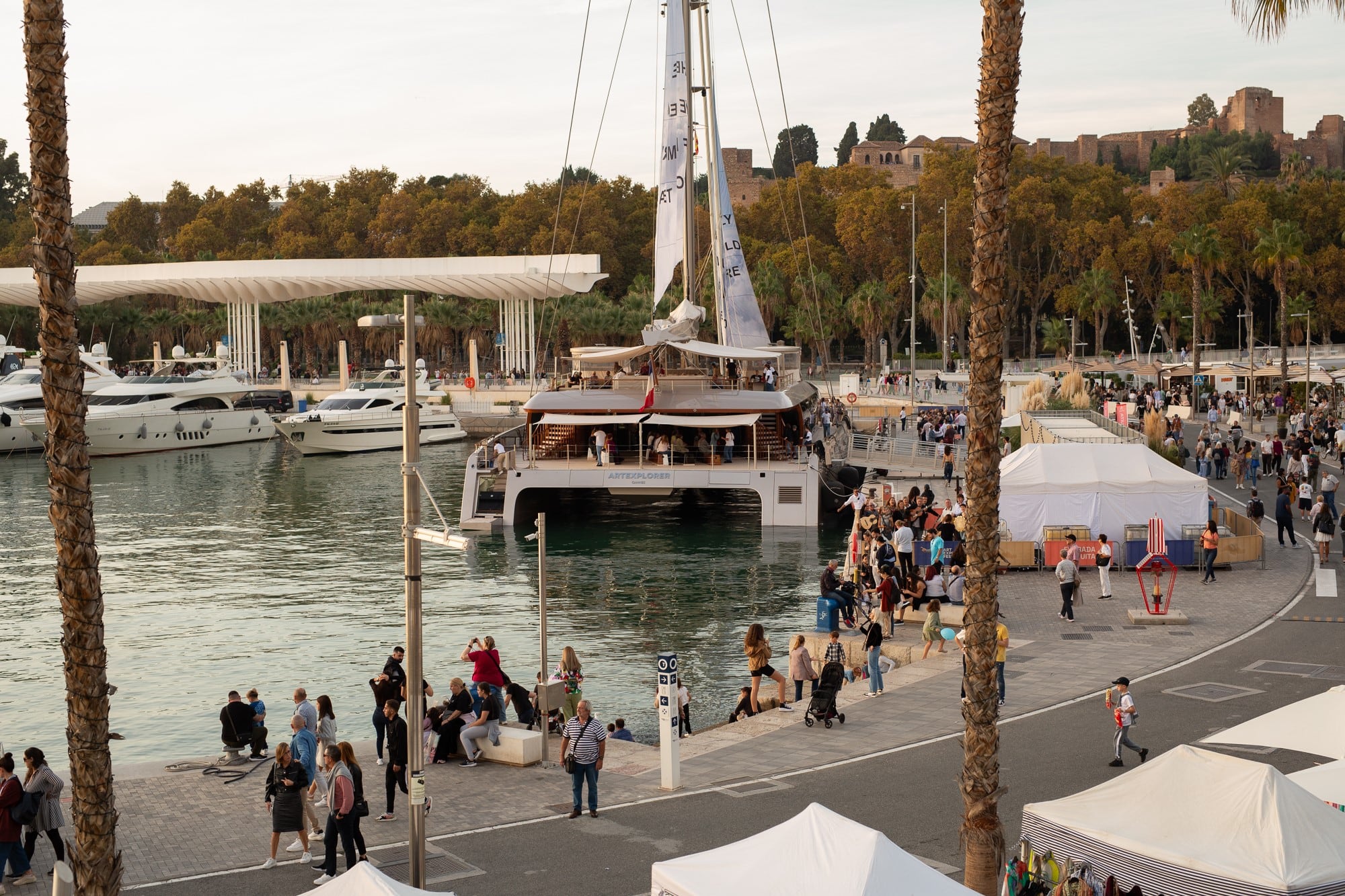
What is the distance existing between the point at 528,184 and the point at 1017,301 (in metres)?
43.0

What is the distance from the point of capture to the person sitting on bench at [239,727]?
16.7 m

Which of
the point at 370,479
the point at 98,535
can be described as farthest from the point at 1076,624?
the point at 370,479

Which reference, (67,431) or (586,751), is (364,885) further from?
(586,751)

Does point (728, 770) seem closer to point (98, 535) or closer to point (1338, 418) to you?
point (98, 535)

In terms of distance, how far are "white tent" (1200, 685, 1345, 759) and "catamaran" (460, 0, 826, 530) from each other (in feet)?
80.5

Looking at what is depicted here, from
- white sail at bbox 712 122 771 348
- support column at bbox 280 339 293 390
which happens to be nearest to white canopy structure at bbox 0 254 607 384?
support column at bbox 280 339 293 390

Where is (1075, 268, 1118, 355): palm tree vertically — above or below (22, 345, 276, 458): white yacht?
above

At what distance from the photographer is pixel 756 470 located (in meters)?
38.1

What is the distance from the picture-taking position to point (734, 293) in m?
46.8

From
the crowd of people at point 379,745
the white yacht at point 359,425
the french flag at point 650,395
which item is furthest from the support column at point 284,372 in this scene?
the crowd of people at point 379,745

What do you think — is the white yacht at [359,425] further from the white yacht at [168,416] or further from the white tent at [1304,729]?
the white tent at [1304,729]

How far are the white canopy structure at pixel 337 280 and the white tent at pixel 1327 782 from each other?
2571 inches

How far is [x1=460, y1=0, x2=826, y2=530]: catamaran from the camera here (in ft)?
124

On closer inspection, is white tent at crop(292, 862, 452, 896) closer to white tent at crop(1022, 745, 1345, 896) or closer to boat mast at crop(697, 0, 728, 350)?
white tent at crop(1022, 745, 1345, 896)
